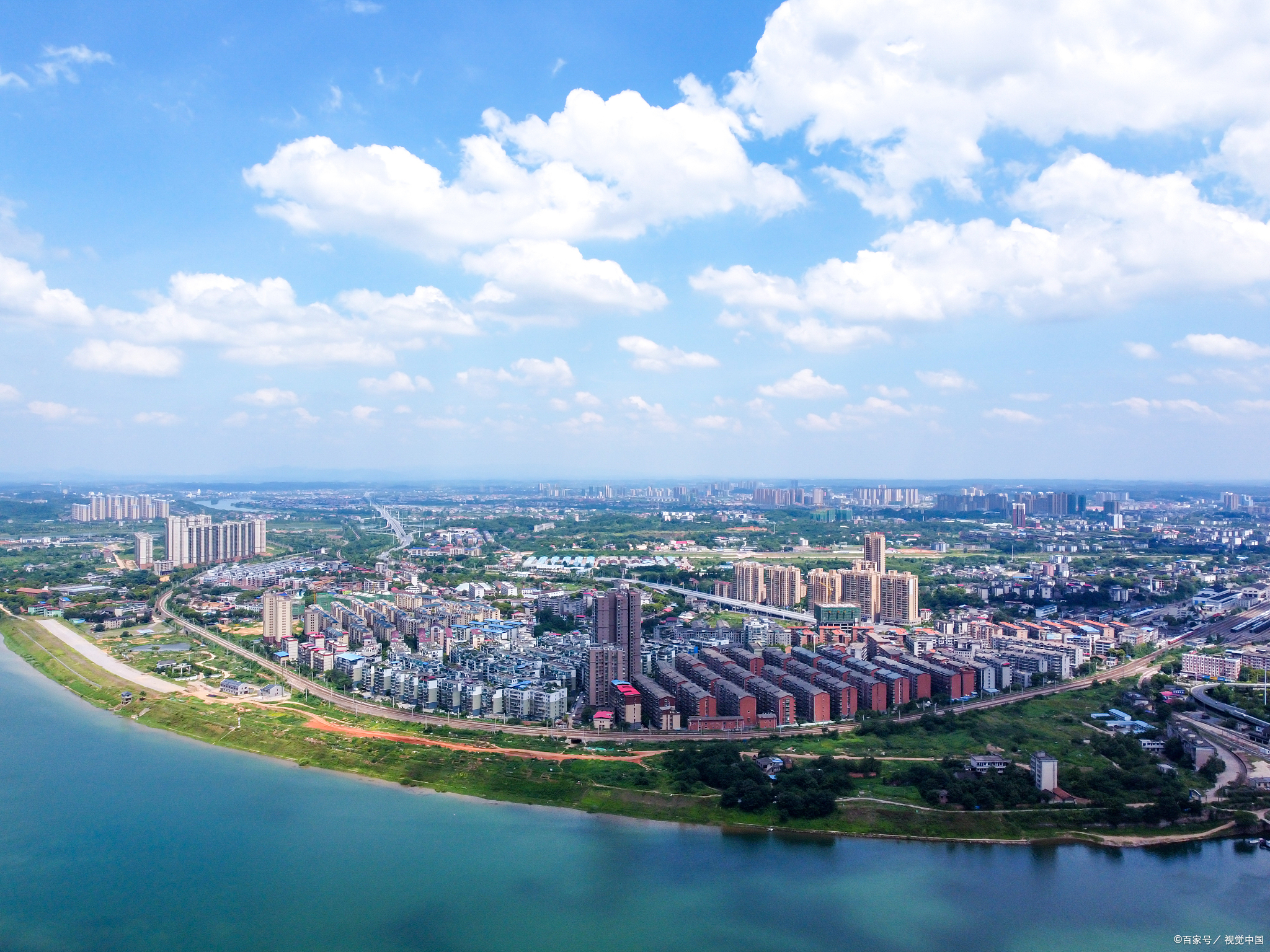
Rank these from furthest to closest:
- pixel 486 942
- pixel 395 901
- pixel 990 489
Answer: pixel 990 489 → pixel 395 901 → pixel 486 942

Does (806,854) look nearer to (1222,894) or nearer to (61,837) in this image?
(1222,894)

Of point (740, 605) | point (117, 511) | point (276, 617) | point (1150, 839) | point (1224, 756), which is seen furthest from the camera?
point (117, 511)

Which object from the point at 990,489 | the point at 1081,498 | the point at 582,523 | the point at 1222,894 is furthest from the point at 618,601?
the point at 990,489

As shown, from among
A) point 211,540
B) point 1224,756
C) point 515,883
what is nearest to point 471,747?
point 515,883

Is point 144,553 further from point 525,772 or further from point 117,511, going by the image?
point 525,772

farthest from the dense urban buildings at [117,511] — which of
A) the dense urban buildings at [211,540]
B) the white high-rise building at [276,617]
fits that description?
the white high-rise building at [276,617]

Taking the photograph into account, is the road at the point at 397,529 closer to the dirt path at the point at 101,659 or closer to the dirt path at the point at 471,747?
the dirt path at the point at 101,659
